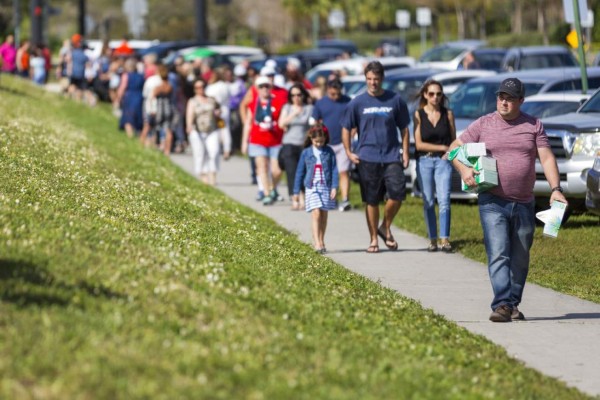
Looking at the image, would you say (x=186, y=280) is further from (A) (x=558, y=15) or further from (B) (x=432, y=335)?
(A) (x=558, y=15)

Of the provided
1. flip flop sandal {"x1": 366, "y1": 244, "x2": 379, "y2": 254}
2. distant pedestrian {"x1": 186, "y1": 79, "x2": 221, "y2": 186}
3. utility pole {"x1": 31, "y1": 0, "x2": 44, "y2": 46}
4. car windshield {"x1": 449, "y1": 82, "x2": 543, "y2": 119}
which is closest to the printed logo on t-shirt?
flip flop sandal {"x1": 366, "y1": 244, "x2": 379, "y2": 254}

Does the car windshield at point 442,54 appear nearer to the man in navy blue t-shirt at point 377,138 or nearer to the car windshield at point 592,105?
the car windshield at point 592,105

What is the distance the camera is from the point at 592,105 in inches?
652

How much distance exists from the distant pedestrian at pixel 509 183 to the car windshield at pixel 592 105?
21.2 feet

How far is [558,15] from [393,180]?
61.7 metres

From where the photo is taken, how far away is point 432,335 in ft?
28.9

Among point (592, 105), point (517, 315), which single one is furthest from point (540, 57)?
point (517, 315)

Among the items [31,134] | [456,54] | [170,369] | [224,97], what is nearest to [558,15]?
[456,54]

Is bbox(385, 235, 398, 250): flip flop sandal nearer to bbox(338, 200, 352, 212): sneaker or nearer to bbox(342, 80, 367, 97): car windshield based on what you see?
bbox(338, 200, 352, 212): sneaker

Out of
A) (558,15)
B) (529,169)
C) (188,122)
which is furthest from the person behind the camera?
(558,15)

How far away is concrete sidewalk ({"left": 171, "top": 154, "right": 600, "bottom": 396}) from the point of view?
898cm

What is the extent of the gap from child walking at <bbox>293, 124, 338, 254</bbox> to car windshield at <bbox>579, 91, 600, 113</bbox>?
3.77 meters

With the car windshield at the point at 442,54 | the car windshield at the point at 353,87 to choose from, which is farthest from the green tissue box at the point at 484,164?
the car windshield at the point at 442,54

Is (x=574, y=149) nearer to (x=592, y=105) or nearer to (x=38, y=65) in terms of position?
(x=592, y=105)
